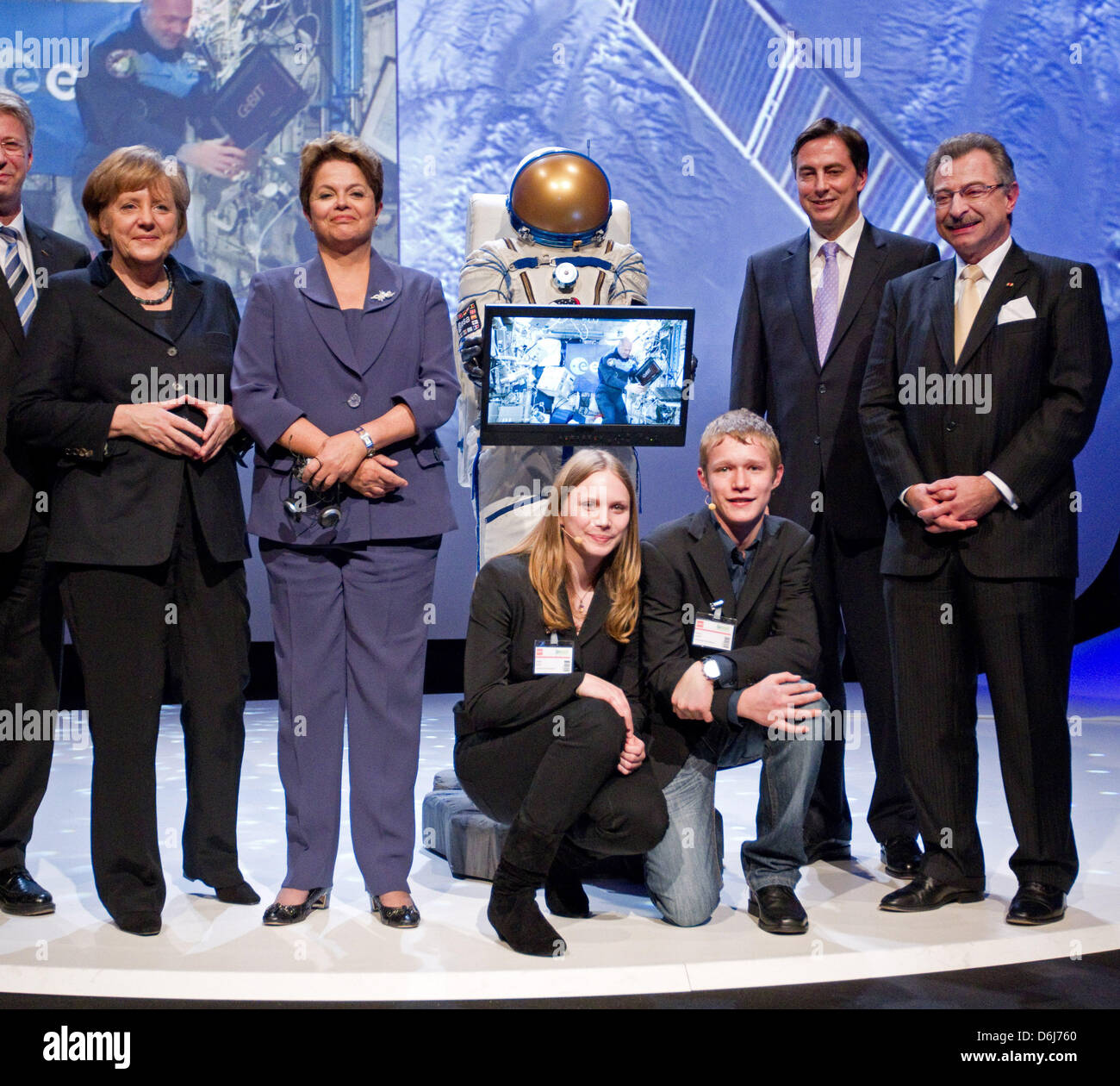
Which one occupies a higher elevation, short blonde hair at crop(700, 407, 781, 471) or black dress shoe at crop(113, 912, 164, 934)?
short blonde hair at crop(700, 407, 781, 471)

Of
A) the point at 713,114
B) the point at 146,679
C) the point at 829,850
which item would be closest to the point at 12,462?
the point at 146,679

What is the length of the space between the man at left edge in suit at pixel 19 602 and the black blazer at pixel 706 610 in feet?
5.00

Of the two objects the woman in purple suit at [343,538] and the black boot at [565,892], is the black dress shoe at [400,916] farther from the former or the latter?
the black boot at [565,892]

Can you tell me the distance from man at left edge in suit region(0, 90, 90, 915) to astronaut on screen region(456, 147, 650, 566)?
4.22 ft

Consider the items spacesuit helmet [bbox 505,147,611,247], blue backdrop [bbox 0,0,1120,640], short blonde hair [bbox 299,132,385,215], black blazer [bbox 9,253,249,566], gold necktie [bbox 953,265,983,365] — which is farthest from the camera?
blue backdrop [bbox 0,0,1120,640]

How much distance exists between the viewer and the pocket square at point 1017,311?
3.19m

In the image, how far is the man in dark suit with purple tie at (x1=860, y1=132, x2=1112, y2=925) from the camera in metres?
3.13

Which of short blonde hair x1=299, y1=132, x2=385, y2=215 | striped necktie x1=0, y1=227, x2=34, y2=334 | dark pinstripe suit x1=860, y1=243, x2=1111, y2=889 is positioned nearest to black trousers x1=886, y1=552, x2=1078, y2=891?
dark pinstripe suit x1=860, y1=243, x2=1111, y2=889

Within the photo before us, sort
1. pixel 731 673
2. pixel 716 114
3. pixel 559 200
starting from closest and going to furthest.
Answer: pixel 731 673, pixel 559 200, pixel 716 114

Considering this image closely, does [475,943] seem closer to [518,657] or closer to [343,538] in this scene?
[518,657]

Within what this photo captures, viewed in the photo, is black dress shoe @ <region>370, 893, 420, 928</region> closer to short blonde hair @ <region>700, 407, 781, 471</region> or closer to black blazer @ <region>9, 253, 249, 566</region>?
black blazer @ <region>9, 253, 249, 566</region>

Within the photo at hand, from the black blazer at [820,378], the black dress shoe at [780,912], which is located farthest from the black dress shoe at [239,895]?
the black blazer at [820,378]

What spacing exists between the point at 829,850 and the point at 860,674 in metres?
0.51

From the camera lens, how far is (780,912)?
118 inches
